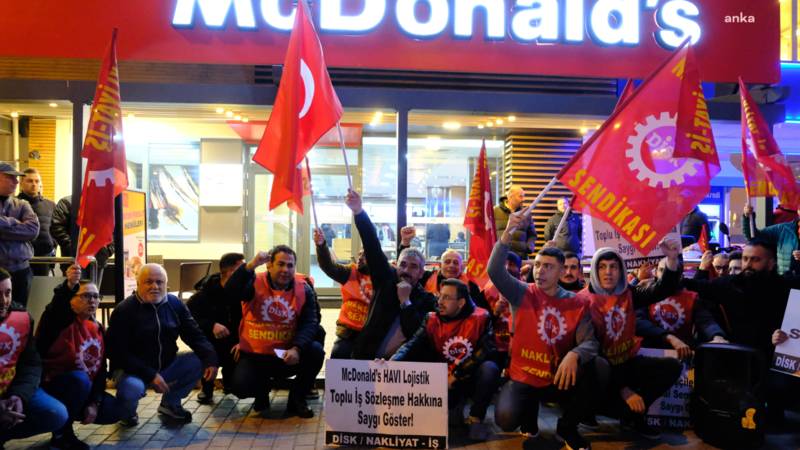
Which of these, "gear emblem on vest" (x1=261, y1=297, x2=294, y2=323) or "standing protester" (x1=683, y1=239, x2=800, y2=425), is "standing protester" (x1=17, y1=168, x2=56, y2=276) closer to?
"gear emblem on vest" (x1=261, y1=297, x2=294, y2=323)

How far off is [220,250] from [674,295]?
9090 millimetres

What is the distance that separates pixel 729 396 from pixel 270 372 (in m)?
3.85

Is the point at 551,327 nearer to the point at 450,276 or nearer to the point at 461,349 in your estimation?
the point at 461,349

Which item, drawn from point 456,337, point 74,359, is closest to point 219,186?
point 74,359

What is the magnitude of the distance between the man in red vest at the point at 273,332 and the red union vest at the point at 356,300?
1.63 ft

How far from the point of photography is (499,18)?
8.75 meters

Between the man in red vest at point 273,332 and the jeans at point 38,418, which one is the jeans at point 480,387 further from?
the jeans at point 38,418

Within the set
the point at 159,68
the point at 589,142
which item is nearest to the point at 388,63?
the point at 159,68

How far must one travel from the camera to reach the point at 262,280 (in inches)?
221

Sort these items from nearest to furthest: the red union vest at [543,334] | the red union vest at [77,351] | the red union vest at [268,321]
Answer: the red union vest at [77,351] < the red union vest at [543,334] < the red union vest at [268,321]

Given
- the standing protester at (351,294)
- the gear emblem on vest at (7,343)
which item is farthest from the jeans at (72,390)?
the standing protester at (351,294)

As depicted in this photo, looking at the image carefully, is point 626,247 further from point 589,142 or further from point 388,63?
point 388,63

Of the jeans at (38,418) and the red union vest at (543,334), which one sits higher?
the red union vest at (543,334)

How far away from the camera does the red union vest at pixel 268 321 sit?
547 centimetres
